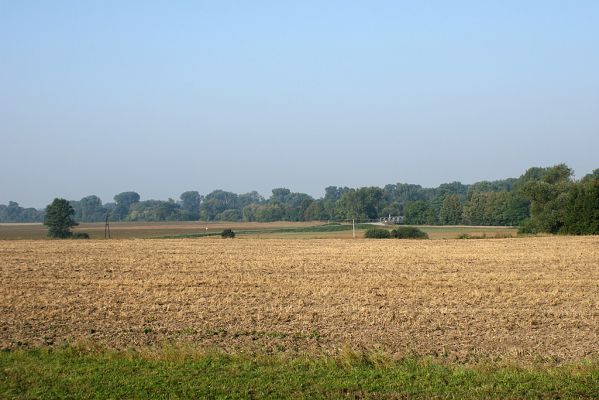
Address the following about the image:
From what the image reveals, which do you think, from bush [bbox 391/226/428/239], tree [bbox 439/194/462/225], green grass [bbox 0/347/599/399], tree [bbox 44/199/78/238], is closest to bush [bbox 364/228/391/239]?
bush [bbox 391/226/428/239]

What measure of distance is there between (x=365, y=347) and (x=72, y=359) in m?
5.40

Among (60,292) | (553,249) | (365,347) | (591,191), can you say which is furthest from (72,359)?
(591,191)

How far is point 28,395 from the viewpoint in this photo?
1041 cm

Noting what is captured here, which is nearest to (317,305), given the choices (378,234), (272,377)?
(272,377)

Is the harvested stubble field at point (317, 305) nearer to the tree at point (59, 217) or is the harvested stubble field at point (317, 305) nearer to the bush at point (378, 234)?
the bush at point (378, 234)

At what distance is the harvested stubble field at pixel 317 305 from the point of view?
14.9m

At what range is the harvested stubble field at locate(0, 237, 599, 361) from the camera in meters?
14.9

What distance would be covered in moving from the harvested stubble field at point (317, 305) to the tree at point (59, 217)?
5506cm

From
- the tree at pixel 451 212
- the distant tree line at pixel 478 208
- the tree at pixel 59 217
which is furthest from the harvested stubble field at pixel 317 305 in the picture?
the tree at pixel 451 212

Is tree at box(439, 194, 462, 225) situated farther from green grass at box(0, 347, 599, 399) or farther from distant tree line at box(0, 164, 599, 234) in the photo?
green grass at box(0, 347, 599, 399)

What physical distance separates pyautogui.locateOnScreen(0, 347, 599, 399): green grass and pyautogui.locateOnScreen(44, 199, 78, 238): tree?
264 feet

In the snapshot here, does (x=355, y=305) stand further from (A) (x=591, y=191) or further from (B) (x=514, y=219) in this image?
(B) (x=514, y=219)

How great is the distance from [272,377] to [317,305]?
8.99m

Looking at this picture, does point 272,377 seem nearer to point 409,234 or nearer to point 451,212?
point 409,234
